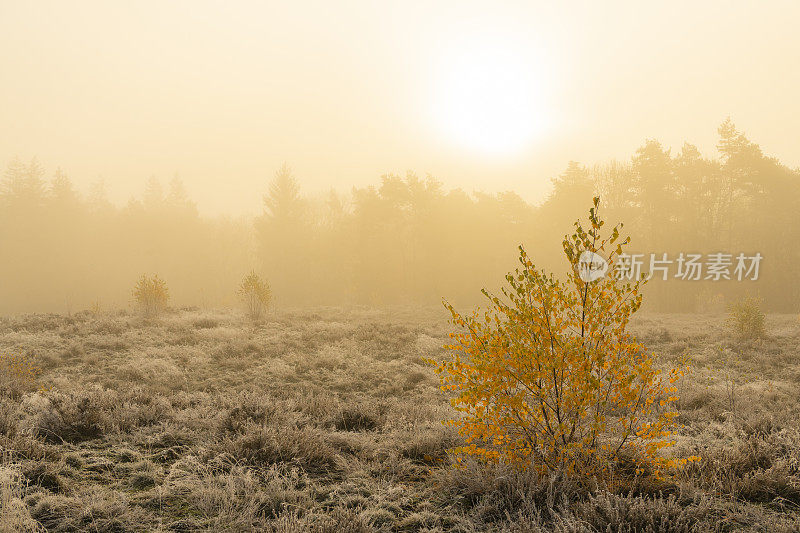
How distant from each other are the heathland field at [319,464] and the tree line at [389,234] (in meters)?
17.2

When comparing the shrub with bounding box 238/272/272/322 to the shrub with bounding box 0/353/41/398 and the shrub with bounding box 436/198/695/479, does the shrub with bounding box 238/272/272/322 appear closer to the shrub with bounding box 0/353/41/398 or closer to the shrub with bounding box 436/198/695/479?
the shrub with bounding box 0/353/41/398

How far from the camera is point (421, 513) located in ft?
11.5

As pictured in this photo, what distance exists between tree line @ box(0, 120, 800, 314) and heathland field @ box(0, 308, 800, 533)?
17.2 metres

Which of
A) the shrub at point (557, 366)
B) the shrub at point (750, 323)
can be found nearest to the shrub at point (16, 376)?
the shrub at point (557, 366)

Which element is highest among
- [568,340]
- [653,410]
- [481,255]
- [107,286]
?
[481,255]

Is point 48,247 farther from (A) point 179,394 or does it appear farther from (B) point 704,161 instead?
(B) point 704,161

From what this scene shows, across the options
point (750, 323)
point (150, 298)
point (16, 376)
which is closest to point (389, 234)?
point (150, 298)

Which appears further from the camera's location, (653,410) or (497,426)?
(653,410)

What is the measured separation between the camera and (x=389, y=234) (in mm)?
39219

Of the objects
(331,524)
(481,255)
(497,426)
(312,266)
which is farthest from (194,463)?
(312,266)

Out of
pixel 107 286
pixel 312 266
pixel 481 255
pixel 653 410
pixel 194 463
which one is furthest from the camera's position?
pixel 107 286

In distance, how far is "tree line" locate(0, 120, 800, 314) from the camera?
2973cm

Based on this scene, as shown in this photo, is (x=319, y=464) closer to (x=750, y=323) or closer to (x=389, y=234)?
(x=750, y=323)

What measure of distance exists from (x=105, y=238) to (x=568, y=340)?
193 feet
